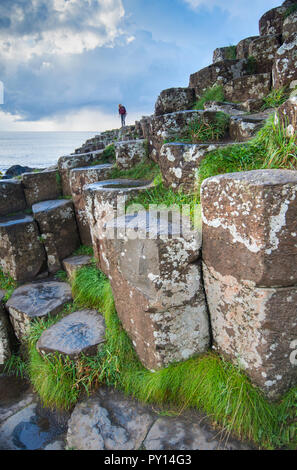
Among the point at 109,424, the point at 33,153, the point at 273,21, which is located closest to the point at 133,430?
the point at 109,424

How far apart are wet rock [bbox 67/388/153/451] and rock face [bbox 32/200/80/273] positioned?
295cm

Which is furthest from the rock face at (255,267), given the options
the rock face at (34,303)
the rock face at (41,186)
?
the rock face at (41,186)

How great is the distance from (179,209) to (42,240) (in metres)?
3.20

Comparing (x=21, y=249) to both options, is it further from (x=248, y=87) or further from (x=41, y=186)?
(x=248, y=87)

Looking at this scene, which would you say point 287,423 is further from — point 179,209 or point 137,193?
point 137,193

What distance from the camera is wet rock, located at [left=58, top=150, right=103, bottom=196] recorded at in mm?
5633

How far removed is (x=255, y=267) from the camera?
201cm

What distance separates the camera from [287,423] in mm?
2174

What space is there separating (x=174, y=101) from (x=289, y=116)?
3.46m

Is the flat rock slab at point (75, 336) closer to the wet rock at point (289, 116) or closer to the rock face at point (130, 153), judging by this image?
the rock face at point (130, 153)

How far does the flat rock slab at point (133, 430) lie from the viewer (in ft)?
7.31

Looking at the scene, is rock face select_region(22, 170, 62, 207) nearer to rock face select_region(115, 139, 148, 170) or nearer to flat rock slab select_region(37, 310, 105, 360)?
rock face select_region(115, 139, 148, 170)

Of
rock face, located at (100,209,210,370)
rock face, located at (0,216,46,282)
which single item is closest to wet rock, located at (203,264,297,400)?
rock face, located at (100,209,210,370)
